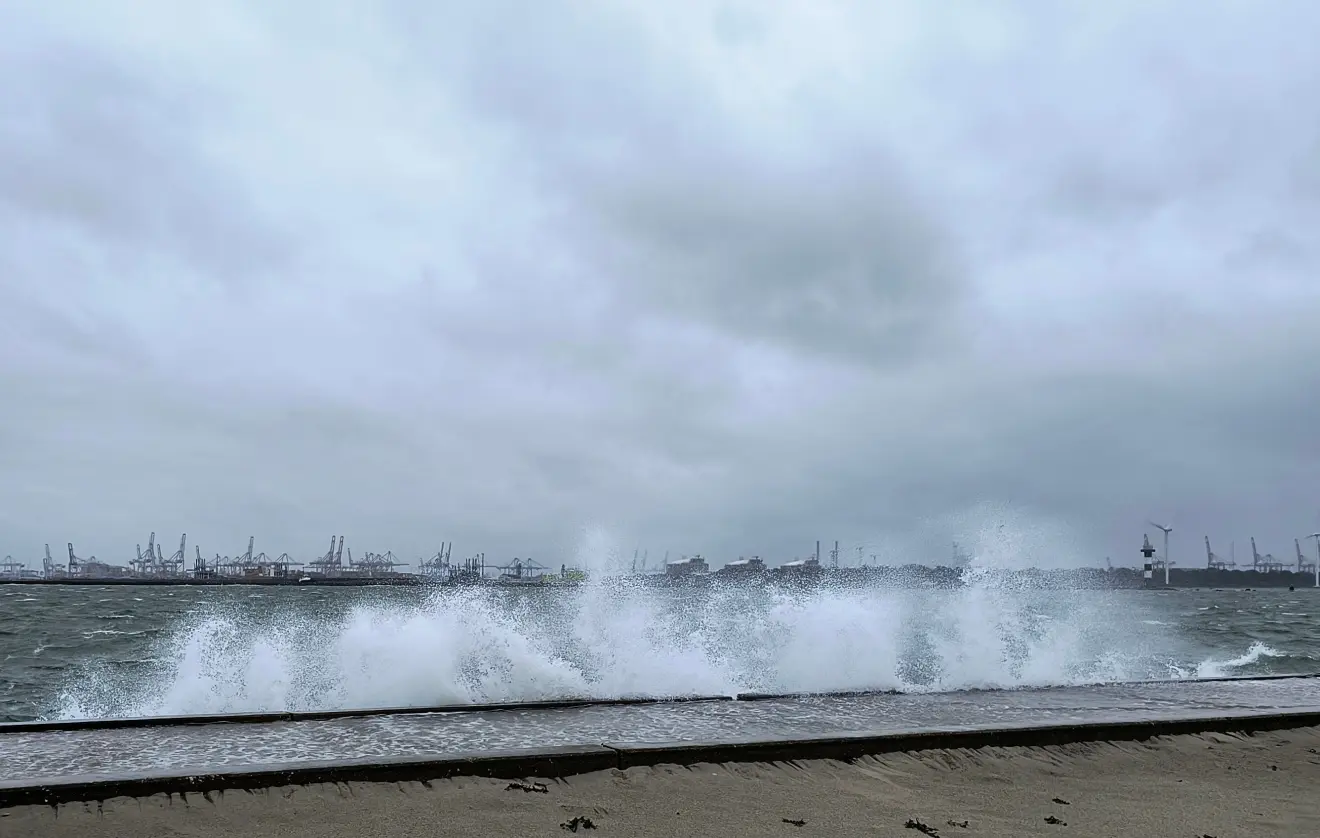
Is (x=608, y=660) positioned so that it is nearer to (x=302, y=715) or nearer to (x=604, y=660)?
(x=604, y=660)

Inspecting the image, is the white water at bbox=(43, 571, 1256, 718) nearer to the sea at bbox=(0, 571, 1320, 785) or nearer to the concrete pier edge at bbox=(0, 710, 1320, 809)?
the sea at bbox=(0, 571, 1320, 785)

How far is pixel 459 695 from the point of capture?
12.8 m

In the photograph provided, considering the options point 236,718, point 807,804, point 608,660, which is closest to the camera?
point 807,804

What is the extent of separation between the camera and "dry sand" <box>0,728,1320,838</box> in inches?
185

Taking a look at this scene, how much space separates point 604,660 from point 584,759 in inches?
394

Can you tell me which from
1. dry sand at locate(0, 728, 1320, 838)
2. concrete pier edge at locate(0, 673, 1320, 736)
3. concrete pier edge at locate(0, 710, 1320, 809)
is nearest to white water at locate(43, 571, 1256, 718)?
concrete pier edge at locate(0, 673, 1320, 736)

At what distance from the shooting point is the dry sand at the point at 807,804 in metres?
4.70

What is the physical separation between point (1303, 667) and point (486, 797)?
24.3 metres

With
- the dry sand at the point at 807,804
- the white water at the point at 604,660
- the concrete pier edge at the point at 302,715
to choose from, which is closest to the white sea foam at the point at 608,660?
the white water at the point at 604,660

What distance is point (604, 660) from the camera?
15617mm

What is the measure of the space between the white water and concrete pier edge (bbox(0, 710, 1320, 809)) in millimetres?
5692

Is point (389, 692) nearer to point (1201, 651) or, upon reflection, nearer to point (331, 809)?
point (331, 809)

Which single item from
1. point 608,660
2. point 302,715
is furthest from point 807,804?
point 608,660

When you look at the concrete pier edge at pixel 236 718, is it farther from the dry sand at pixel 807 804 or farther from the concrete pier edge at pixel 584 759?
the dry sand at pixel 807 804
